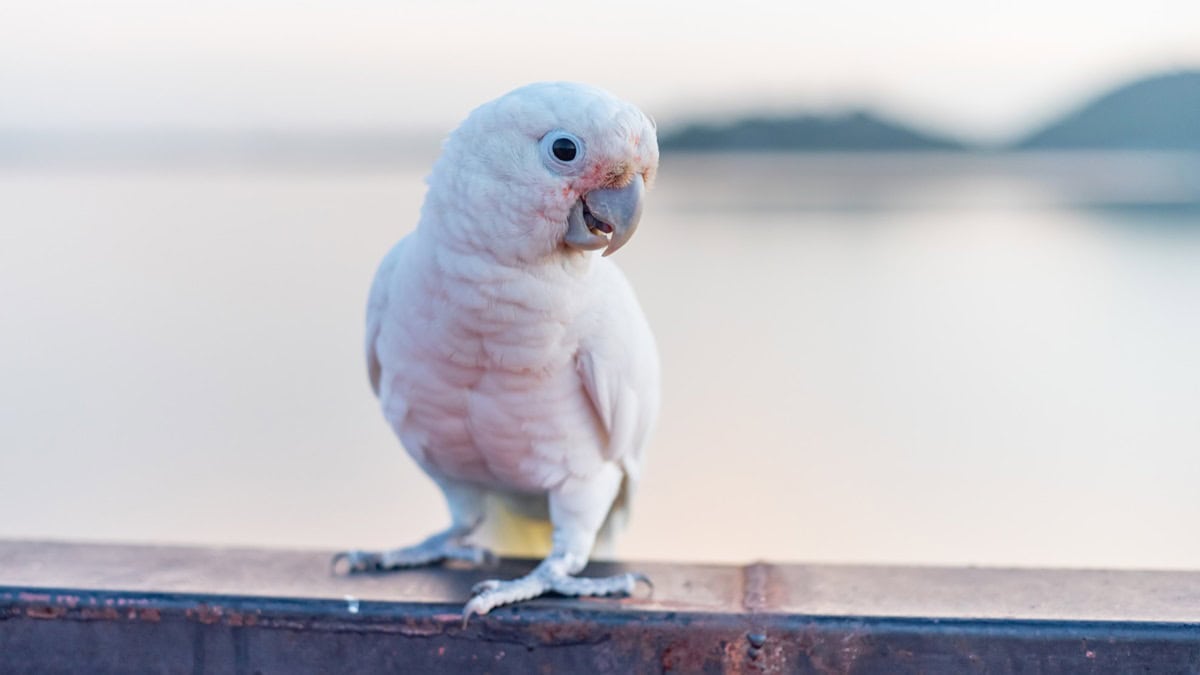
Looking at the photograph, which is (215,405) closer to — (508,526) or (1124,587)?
(508,526)

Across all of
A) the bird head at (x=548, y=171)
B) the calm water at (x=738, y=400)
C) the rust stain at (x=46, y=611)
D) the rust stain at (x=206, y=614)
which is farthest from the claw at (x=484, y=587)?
the calm water at (x=738, y=400)

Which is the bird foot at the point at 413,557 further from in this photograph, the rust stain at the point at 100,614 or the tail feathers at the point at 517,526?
the rust stain at the point at 100,614

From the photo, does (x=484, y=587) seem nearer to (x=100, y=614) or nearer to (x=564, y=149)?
(x=100, y=614)

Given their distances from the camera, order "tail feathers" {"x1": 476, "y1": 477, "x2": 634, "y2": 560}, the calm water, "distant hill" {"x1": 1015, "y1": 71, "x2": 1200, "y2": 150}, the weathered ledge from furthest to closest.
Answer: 1. "distant hill" {"x1": 1015, "y1": 71, "x2": 1200, "y2": 150}
2. the calm water
3. "tail feathers" {"x1": 476, "y1": 477, "x2": 634, "y2": 560}
4. the weathered ledge

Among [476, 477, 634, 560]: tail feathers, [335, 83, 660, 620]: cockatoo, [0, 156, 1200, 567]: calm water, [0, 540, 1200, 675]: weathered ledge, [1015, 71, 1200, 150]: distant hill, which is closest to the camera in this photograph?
[0, 540, 1200, 675]: weathered ledge

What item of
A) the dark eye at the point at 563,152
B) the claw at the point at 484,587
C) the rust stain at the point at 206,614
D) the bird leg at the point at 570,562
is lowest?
the rust stain at the point at 206,614

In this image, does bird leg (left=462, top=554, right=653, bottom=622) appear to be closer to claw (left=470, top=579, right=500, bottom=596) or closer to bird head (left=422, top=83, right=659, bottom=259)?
claw (left=470, top=579, right=500, bottom=596)

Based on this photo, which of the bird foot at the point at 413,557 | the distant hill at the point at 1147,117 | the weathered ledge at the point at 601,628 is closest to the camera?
the weathered ledge at the point at 601,628

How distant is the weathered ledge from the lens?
2121mm

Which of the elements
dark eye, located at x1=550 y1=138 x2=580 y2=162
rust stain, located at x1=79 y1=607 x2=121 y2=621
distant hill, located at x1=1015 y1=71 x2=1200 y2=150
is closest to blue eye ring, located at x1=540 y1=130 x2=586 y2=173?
dark eye, located at x1=550 y1=138 x2=580 y2=162

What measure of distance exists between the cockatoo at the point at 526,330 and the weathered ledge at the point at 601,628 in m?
0.12

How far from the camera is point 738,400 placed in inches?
275

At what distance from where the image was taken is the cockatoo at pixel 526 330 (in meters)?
2.23

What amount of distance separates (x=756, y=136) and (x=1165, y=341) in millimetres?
26502
